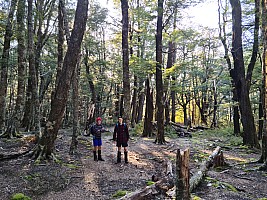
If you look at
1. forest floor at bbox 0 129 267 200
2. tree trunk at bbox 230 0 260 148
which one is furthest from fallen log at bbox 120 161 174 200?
tree trunk at bbox 230 0 260 148

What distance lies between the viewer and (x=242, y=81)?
49.1 ft

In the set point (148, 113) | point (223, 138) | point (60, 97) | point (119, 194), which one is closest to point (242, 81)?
point (148, 113)

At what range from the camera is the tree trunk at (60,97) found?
8953mm

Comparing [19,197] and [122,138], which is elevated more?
[122,138]

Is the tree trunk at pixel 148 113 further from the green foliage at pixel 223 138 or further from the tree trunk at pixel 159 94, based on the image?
the green foliage at pixel 223 138

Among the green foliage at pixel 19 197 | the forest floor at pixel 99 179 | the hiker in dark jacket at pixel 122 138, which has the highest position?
the hiker in dark jacket at pixel 122 138

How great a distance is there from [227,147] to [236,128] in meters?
7.55

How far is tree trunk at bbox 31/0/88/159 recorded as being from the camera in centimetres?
895

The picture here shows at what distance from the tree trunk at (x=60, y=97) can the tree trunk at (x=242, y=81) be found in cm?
1018

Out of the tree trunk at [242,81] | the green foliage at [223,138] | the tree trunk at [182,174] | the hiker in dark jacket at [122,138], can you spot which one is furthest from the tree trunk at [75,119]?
the green foliage at [223,138]

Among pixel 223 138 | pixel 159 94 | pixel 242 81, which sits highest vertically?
pixel 242 81

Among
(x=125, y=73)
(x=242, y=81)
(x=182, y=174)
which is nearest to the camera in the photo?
(x=182, y=174)

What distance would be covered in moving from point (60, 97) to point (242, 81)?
441 inches

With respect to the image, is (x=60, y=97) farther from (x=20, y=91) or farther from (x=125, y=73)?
(x=20, y=91)
